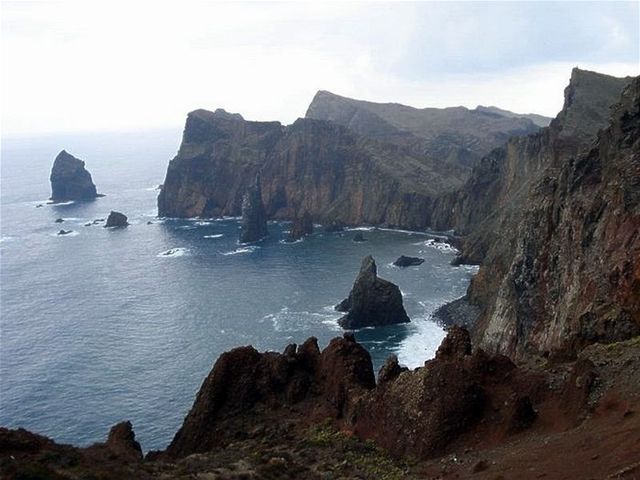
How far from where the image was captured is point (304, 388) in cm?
4306

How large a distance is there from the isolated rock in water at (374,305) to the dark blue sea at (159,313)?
201 centimetres

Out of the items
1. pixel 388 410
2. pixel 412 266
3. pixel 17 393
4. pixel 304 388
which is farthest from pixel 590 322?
pixel 412 266

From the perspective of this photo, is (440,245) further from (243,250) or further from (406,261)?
(243,250)

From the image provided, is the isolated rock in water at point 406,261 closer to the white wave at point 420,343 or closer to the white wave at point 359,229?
the white wave at point 420,343

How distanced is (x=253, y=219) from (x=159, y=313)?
219 feet

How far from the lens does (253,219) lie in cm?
17650

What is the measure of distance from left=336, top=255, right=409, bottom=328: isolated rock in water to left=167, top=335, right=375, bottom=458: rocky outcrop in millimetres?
57292

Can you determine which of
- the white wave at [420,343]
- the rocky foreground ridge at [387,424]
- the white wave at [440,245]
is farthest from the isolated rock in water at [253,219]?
the rocky foreground ridge at [387,424]

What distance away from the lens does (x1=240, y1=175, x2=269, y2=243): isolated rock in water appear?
6841 inches

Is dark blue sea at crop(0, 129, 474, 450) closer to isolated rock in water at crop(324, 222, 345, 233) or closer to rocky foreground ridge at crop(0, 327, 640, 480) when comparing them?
isolated rock in water at crop(324, 222, 345, 233)

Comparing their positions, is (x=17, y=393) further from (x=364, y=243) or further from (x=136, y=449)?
(x=364, y=243)

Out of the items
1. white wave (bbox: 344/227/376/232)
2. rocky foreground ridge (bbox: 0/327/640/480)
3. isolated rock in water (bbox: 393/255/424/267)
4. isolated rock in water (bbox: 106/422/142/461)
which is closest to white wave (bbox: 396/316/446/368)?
isolated rock in water (bbox: 393/255/424/267)

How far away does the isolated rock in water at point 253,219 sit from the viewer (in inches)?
6841

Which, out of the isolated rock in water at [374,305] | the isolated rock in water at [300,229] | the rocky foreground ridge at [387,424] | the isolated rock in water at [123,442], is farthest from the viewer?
the isolated rock in water at [300,229]
